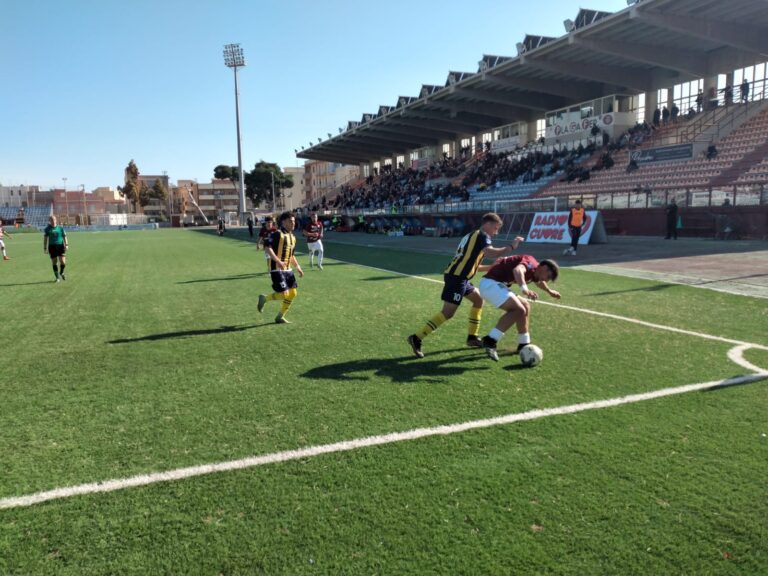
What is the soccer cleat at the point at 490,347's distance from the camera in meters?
6.11

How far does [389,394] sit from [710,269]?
39.6ft

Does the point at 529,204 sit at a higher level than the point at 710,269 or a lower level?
higher

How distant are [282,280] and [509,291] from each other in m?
3.94

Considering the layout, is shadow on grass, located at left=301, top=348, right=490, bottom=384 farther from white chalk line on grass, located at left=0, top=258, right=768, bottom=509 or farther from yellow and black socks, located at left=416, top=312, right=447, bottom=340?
white chalk line on grass, located at left=0, top=258, right=768, bottom=509

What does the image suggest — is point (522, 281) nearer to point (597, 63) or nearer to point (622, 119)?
point (597, 63)

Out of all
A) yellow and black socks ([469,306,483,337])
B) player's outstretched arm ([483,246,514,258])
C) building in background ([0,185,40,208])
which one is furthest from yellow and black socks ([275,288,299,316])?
building in background ([0,185,40,208])

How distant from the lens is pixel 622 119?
38.4m

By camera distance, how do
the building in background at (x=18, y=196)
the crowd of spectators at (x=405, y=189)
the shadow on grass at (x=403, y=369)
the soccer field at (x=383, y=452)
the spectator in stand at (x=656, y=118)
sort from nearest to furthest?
the soccer field at (x=383, y=452)
the shadow on grass at (x=403, y=369)
the spectator in stand at (x=656, y=118)
the crowd of spectators at (x=405, y=189)
the building in background at (x=18, y=196)

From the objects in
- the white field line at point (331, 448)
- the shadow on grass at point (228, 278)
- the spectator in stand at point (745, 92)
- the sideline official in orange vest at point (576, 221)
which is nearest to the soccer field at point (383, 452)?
the white field line at point (331, 448)

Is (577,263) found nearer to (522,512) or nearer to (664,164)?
(522,512)

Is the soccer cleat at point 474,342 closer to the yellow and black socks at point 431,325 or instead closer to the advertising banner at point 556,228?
the yellow and black socks at point 431,325

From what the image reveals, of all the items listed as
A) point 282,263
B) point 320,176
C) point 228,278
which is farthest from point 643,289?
point 320,176

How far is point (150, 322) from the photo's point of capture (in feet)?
29.2

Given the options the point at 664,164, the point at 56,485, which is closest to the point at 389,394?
the point at 56,485
